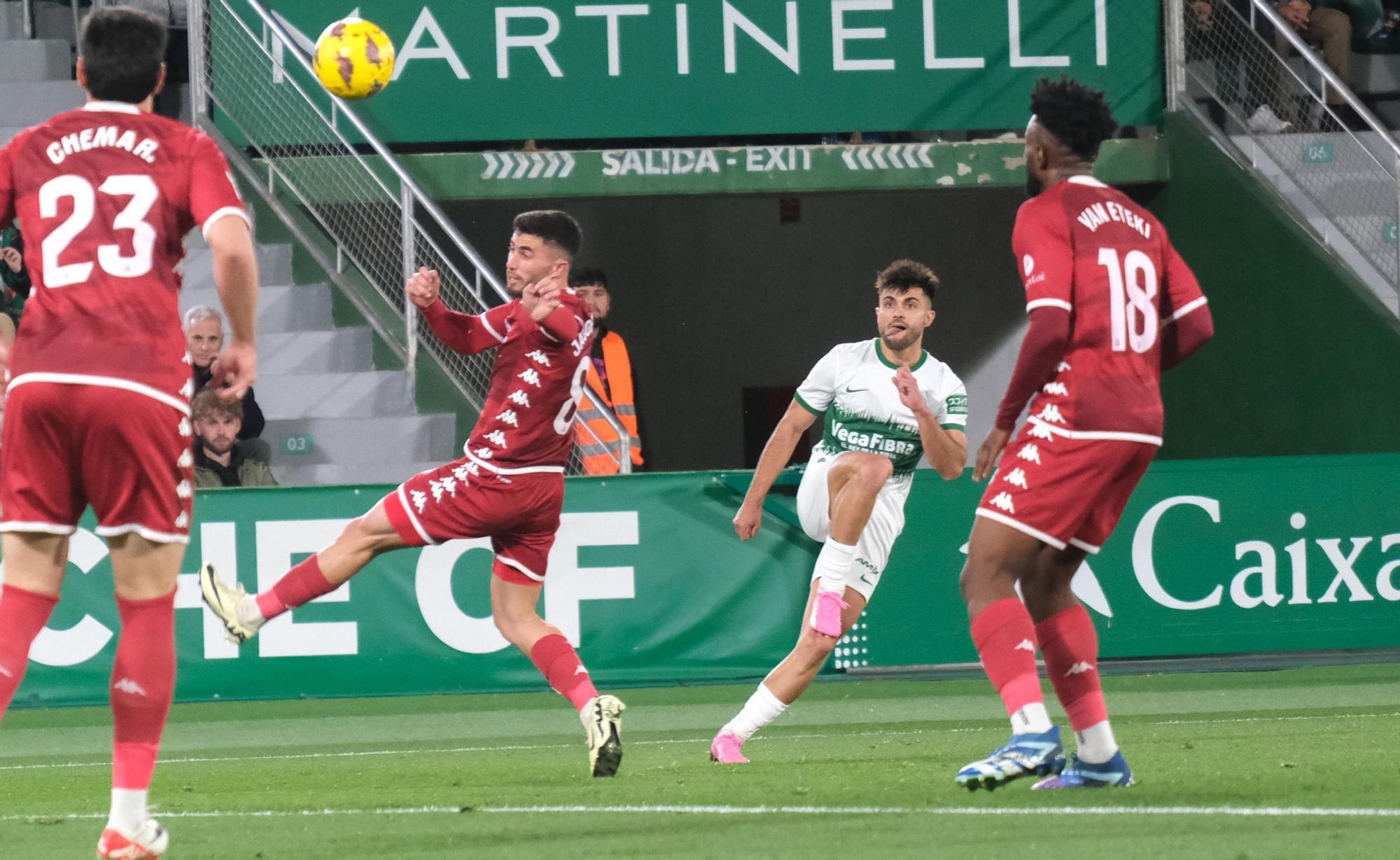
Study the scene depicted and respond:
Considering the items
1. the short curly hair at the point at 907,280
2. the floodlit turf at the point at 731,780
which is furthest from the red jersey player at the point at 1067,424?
the short curly hair at the point at 907,280

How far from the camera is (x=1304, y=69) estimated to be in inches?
667

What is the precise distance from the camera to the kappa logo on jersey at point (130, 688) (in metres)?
4.88

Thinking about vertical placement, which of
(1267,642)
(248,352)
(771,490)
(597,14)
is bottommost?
(1267,642)

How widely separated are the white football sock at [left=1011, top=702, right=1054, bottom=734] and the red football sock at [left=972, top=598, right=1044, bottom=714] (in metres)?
0.02

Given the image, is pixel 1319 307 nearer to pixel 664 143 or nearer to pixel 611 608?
pixel 664 143

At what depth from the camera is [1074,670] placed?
602 centimetres

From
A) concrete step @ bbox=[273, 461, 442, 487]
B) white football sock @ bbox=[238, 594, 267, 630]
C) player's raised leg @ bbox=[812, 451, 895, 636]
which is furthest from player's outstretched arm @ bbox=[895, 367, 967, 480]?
concrete step @ bbox=[273, 461, 442, 487]

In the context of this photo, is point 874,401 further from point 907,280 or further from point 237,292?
point 237,292

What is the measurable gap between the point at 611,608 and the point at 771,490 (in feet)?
3.93

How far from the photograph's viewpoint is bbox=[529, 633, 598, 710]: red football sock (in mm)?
7316

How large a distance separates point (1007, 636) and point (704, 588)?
224 inches

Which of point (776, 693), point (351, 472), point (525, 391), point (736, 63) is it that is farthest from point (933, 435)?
point (736, 63)

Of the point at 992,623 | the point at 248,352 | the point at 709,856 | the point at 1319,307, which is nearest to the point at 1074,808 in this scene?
the point at 992,623

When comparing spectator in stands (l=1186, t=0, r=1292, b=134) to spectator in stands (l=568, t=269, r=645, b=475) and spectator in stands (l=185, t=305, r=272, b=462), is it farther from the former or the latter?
spectator in stands (l=185, t=305, r=272, b=462)
